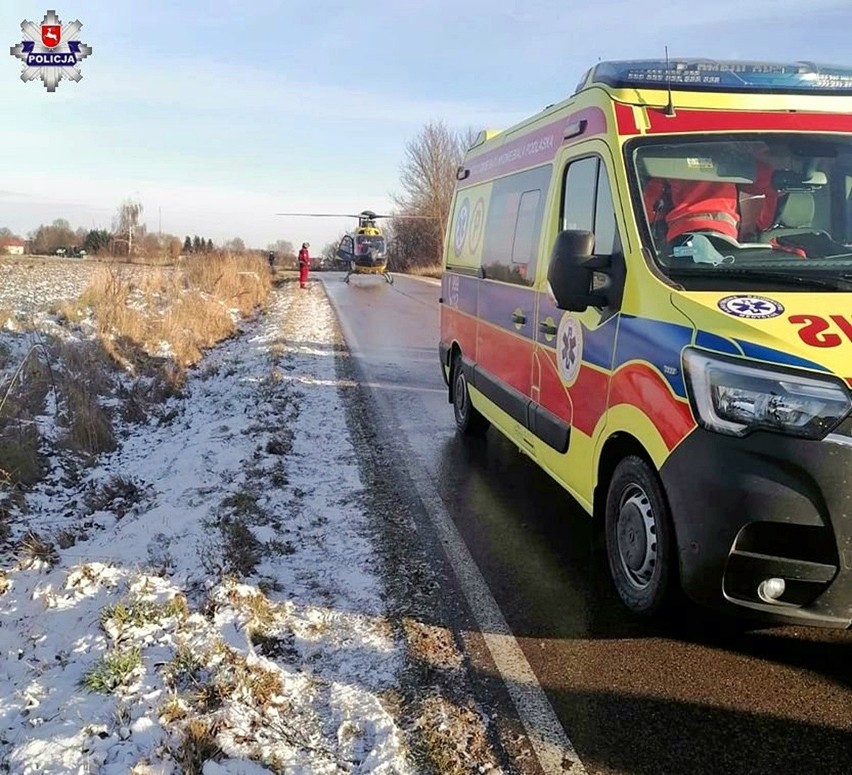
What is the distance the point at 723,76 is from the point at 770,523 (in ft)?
8.35

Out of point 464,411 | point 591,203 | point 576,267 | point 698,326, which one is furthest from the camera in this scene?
point 464,411

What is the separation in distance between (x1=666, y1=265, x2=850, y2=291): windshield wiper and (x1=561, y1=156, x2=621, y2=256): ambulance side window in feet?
1.36

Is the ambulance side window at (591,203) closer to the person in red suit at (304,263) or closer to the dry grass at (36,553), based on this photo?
the dry grass at (36,553)

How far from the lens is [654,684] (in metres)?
3.17

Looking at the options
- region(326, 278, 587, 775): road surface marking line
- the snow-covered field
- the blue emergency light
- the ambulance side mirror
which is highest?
the blue emergency light

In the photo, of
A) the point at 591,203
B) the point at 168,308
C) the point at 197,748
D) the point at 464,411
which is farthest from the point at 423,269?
the point at 197,748

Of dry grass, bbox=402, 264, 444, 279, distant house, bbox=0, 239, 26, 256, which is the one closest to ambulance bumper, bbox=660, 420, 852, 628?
distant house, bbox=0, 239, 26, 256

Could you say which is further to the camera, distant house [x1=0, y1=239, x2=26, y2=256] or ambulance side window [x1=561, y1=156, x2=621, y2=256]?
distant house [x1=0, y1=239, x2=26, y2=256]

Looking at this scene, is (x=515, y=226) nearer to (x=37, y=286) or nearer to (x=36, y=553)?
(x=36, y=553)

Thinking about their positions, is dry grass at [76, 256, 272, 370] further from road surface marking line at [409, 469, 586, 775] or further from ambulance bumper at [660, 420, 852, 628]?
ambulance bumper at [660, 420, 852, 628]

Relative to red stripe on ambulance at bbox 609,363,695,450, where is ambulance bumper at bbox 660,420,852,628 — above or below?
below

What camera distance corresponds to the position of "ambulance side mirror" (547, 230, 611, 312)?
367 centimetres

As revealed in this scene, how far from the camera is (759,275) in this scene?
335 cm

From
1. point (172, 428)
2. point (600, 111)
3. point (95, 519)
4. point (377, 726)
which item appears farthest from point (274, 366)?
point (377, 726)
